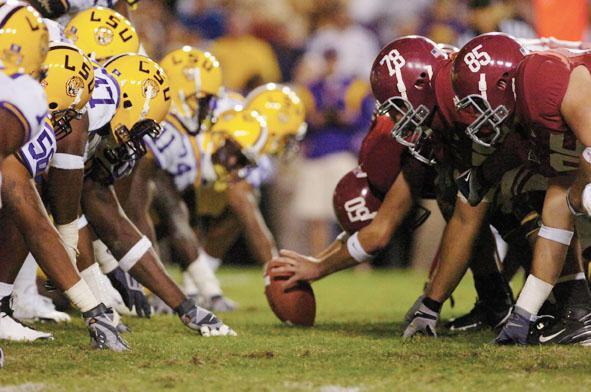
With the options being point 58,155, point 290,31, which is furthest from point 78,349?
point 290,31

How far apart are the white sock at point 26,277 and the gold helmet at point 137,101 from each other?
119cm

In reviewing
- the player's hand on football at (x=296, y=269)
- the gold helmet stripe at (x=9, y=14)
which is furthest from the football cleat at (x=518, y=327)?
the gold helmet stripe at (x=9, y=14)

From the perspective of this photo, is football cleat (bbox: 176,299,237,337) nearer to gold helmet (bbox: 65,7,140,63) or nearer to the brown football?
the brown football

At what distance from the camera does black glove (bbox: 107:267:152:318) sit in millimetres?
5950

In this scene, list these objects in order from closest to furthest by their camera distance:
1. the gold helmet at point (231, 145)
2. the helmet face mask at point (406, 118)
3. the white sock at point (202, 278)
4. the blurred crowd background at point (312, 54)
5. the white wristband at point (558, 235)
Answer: the white wristband at point (558, 235)
the helmet face mask at point (406, 118)
the white sock at point (202, 278)
the gold helmet at point (231, 145)
the blurred crowd background at point (312, 54)

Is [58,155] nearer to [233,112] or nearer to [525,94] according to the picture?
[525,94]

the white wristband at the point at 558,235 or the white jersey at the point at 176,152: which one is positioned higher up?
the white wristband at the point at 558,235

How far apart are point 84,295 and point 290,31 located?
25.1ft

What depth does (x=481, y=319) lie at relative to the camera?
5.79 meters

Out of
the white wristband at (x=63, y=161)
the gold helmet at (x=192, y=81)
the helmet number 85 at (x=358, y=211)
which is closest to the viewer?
the white wristband at (x=63, y=161)

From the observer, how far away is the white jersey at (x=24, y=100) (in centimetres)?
397

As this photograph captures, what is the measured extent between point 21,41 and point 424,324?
7.93 ft

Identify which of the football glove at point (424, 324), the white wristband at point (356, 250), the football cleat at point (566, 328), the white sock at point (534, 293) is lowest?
the football glove at point (424, 324)

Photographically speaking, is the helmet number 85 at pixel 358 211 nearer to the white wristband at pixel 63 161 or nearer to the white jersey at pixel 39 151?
→ the white wristband at pixel 63 161
